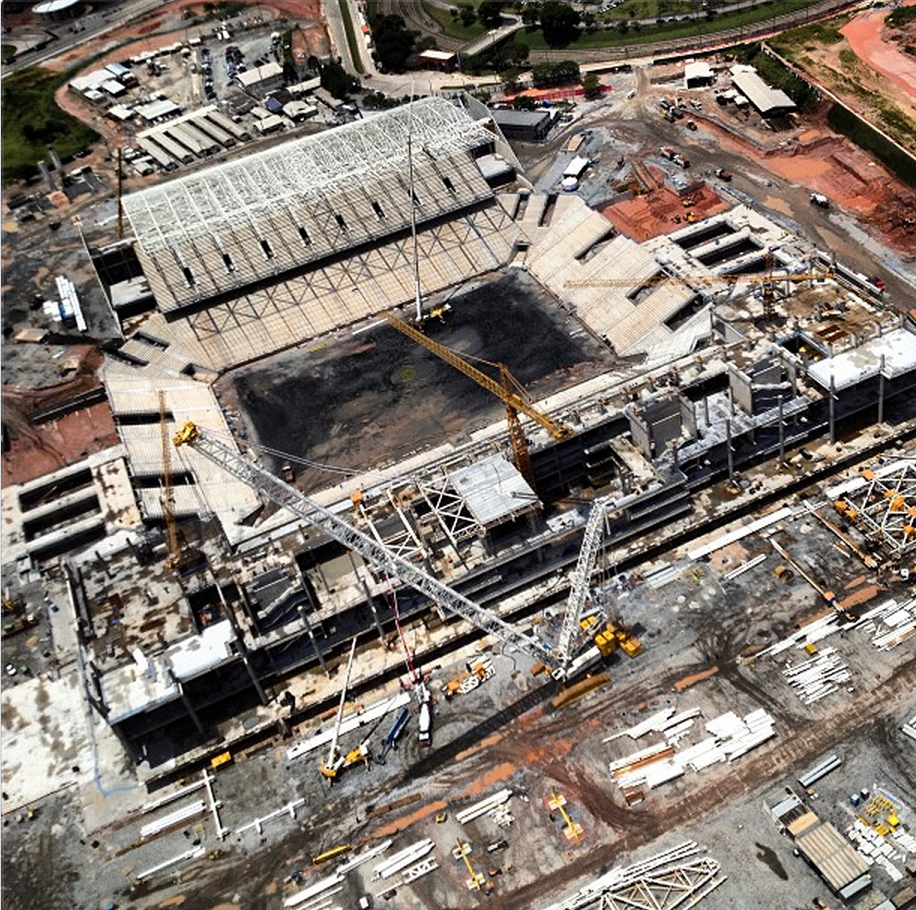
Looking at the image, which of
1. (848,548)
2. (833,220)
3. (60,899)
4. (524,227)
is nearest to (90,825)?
(60,899)

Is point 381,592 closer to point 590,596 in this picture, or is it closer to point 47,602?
point 590,596

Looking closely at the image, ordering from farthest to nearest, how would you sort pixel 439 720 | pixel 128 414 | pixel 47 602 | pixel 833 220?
pixel 833 220 < pixel 128 414 < pixel 47 602 < pixel 439 720

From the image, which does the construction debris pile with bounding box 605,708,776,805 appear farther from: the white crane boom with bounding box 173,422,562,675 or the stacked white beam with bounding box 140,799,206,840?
the stacked white beam with bounding box 140,799,206,840

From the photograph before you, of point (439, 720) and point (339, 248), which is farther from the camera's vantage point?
point (339, 248)

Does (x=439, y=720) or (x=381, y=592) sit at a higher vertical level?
(x=381, y=592)

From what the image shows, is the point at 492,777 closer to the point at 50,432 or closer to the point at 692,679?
the point at 692,679

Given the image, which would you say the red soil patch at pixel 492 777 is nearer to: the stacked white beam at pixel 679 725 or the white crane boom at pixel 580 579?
the white crane boom at pixel 580 579

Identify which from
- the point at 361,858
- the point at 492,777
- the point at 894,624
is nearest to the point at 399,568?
the point at 492,777
